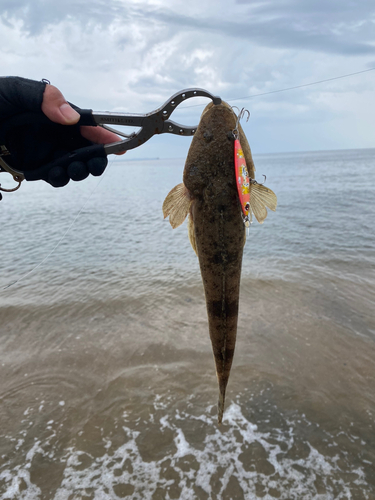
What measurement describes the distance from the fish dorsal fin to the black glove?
1512 mm

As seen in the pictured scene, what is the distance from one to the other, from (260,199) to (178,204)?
694mm

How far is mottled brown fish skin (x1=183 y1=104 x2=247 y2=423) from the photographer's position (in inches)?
96.7

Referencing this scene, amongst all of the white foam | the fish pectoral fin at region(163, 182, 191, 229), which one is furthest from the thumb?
the white foam

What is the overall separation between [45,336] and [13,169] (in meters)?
3.94

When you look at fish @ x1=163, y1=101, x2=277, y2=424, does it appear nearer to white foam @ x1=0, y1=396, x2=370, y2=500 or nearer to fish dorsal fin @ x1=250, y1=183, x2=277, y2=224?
fish dorsal fin @ x1=250, y1=183, x2=277, y2=224

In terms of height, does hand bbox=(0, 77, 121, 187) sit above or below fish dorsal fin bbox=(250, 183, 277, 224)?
above

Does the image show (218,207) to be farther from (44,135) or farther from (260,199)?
(44,135)

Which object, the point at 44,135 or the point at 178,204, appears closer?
the point at 178,204

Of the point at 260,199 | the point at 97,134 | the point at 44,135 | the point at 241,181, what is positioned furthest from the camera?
the point at 97,134

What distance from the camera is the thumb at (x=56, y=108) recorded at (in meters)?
2.62

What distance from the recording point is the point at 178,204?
266 cm

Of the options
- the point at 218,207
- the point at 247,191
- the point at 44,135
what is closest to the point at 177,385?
the point at 218,207

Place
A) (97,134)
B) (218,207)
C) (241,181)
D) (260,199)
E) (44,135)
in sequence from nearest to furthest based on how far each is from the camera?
(241,181)
(218,207)
(260,199)
(44,135)
(97,134)

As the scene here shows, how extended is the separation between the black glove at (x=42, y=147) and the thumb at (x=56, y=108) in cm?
7
